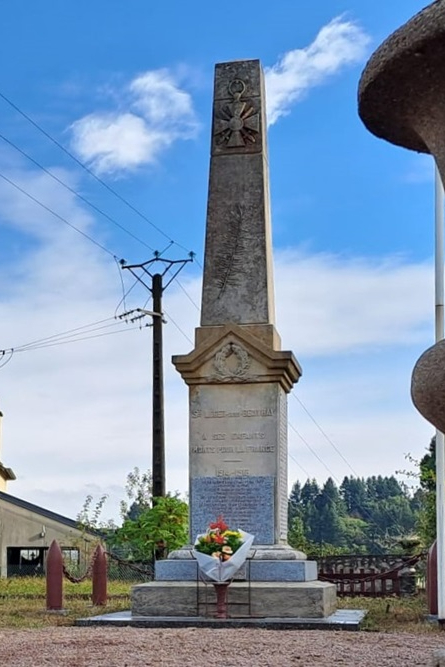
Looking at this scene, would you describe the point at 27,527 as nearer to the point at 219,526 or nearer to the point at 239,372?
the point at 239,372

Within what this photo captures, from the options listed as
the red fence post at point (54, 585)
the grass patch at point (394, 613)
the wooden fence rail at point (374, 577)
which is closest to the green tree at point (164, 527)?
the wooden fence rail at point (374, 577)

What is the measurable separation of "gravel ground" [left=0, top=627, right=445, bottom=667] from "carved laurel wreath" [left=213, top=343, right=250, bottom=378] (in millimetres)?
3402

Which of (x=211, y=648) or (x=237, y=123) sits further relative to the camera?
(x=237, y=123)

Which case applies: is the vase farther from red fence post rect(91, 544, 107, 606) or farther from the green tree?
the green tree

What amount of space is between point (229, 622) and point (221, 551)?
2.49 feet

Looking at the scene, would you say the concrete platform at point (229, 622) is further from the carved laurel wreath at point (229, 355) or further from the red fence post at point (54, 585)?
the carved laurel wreath at point (229, 355)

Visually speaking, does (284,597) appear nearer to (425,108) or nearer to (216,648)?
(216,648)

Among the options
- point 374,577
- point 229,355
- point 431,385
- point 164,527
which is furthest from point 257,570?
point 431,385

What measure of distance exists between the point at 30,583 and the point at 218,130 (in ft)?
40.3

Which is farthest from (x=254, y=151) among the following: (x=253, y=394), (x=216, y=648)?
(x=216, y=648)

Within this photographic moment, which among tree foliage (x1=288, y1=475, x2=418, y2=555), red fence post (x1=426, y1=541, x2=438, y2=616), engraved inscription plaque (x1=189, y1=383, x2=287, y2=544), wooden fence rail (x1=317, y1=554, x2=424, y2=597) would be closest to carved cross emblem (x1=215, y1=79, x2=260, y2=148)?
engraved inscription plaque (x1=189, y1=383, x2=287, y2=544)

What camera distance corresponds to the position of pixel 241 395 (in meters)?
12.2

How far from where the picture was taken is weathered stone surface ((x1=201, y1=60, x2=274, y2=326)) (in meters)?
12.7

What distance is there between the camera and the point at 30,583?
70.7 ft
